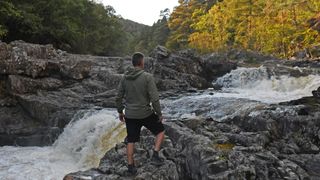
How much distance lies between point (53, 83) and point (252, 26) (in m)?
30.1

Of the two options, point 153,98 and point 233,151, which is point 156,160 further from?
point 233,151

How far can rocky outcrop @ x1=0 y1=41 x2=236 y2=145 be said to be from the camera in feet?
56.9

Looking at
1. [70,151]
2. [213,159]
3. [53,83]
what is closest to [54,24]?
[53,83]

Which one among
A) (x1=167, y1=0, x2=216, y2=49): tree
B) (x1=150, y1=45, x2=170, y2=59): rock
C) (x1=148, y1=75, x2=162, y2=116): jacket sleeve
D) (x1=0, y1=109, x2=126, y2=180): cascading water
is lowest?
(x1=0, y1=109, x2=126, y2=180): cascading water

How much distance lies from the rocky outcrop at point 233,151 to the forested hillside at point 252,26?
76.2 ft

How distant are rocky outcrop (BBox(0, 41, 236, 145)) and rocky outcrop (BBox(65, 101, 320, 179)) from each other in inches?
343

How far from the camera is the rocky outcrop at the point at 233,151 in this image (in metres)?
7.50

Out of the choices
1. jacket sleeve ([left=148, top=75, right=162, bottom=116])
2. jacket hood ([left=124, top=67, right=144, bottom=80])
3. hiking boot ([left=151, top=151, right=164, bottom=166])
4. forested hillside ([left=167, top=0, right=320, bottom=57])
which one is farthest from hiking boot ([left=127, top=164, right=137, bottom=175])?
forested hillside ([left=167, top=0, right=320, bottom=57])

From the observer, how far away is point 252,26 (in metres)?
44.8

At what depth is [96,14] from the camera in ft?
136

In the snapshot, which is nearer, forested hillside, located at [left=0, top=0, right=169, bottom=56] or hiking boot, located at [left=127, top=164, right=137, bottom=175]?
hiking boot, located at [left=127, top=164, right=137, bottom=175]

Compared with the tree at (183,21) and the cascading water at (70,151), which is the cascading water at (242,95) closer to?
the cascading water at (70,151)

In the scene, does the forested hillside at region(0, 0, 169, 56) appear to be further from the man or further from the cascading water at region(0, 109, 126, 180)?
the man

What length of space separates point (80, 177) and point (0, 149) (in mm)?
10001
